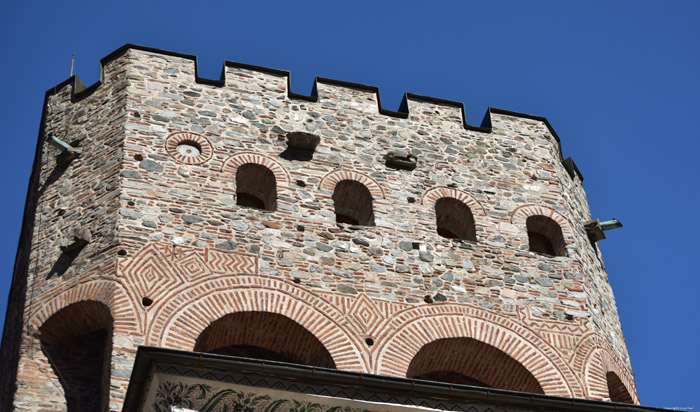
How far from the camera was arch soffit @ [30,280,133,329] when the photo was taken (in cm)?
1569

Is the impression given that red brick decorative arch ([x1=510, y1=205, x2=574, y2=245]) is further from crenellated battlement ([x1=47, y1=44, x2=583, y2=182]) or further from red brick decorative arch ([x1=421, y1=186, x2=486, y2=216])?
crenellated battlement ([x1=47, y1=44, x2=583, y2=182])

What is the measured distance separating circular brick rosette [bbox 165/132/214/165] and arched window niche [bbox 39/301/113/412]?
2946 millimetres

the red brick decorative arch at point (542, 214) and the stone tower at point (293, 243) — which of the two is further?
the red brick decorative arch at point (542, 214)

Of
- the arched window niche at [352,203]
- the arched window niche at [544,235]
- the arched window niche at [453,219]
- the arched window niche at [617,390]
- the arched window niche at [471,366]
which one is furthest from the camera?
the arched window niche at [544,235]

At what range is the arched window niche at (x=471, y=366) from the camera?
55.6 ft

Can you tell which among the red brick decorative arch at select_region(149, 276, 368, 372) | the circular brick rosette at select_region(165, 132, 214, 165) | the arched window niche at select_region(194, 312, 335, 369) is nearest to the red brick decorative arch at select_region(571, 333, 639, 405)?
the red brick decorative arch at select_region(149, 276, 368, 372)

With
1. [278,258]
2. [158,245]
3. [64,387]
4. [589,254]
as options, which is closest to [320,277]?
[278,258]

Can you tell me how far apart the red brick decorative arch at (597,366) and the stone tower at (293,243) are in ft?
0.13

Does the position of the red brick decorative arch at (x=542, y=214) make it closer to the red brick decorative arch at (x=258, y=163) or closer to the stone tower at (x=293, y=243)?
the stone tower at (x=293, y=243)

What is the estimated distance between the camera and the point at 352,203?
747 inches

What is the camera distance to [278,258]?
1702 centimetres

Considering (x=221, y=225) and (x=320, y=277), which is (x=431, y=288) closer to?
(x=320, y=277)

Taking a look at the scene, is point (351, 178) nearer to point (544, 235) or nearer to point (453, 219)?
point (453, 219)

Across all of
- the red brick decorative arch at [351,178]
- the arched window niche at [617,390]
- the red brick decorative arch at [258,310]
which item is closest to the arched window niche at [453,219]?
the red brick decorative arch at [351,178]
